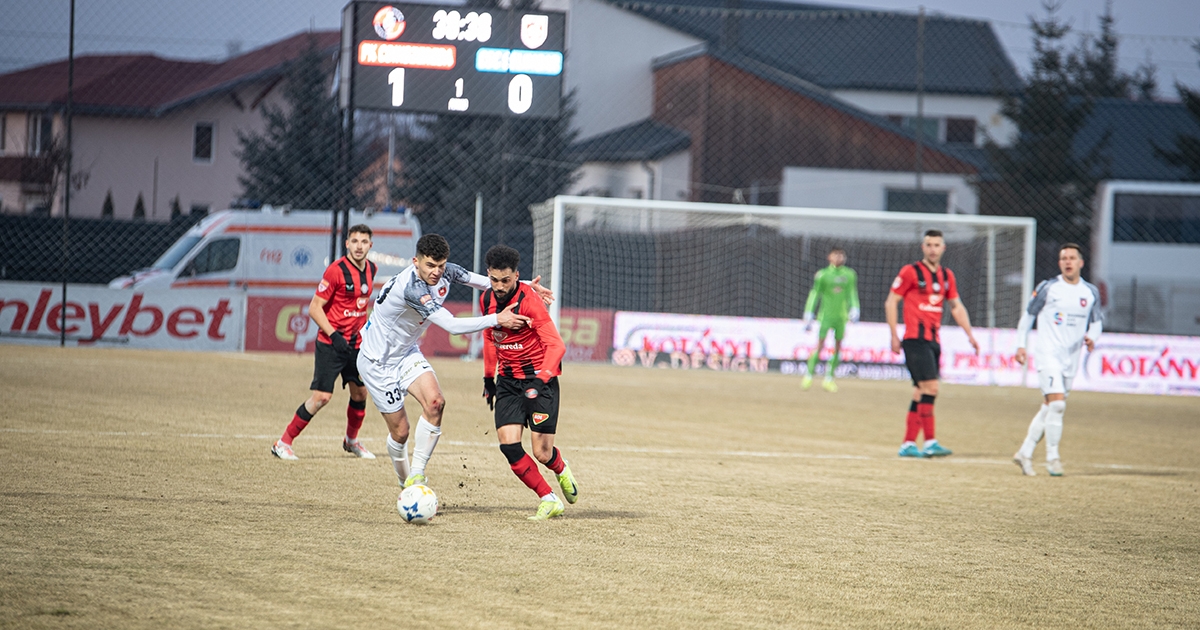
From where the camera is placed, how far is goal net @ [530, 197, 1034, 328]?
26.6 m

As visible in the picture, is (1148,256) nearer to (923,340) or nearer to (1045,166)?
(1045,166)

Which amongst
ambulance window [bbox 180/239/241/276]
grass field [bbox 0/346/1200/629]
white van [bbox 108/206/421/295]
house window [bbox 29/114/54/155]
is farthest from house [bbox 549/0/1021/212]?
grass field [bbox 0/346/1200/629]

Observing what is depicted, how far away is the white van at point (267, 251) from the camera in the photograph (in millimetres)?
22219

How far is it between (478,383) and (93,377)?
17.5 feet

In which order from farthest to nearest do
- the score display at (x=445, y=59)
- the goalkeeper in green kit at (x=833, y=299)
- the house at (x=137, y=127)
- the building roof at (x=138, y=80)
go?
the house at (x=137, y=127) → the building roof at (x=138, y=80) → the goalkeeper in green kit at (x=833, y=299) → the score display at (x=445, y=59)

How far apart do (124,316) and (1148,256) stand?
25.9 metres

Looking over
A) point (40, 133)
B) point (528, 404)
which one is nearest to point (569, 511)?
point (528, 404)

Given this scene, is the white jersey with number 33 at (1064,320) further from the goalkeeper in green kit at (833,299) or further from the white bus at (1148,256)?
the white bus at (1148,256)

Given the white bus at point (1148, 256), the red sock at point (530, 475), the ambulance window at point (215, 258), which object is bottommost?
the red sock at point (530, 475)

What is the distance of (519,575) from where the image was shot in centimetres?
552

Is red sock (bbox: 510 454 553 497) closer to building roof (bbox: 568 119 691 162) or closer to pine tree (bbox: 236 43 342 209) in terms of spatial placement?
building roof (bbox: 568 119 691 162)

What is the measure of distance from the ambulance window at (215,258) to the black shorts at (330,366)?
13.8 metres

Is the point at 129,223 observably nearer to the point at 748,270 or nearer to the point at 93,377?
the point at 93,377

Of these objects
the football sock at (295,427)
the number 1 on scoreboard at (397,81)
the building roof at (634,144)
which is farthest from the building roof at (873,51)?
the football sock at (295,427)
